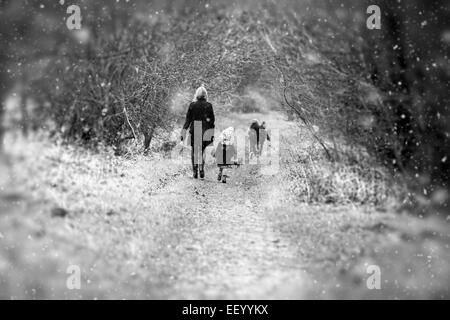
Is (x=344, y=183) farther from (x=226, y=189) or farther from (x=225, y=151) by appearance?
(x=225, y=151)

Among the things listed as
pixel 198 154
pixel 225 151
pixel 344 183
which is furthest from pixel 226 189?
pixel 344 183

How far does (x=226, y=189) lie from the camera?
9.98 m

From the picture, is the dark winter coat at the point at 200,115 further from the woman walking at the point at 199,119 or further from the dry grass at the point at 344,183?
the dry grass at the point at 344,183

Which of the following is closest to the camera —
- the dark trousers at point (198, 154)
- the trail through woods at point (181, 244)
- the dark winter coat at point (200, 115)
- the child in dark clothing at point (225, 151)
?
the trail through woods at point (181, 244)


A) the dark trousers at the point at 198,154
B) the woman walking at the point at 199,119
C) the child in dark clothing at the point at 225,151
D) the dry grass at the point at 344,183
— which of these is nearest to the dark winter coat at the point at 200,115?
the woman walking at the point at 199,119

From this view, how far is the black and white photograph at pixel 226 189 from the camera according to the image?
472cm

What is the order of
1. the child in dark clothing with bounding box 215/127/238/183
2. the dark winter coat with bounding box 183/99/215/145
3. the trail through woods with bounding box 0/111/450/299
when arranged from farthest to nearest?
the child in dark clothing with bounding box 215/127/238/183
the dark winter coat with bounding box 183/99/215/145
the trail through woods with bounding box 0/111/450/299

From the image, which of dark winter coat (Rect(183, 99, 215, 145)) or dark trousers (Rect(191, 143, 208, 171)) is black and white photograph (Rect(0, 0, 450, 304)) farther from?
dark trousers (Rect(191, 143, 208, 171))

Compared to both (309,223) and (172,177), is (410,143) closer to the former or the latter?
(309,223)

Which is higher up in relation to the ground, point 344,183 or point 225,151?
point 225,151

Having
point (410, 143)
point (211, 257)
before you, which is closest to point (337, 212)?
point (410, 143)

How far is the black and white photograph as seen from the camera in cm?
472

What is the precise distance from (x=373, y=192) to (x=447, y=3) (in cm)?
304

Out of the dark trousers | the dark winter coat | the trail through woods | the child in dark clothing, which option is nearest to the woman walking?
the dark winter coat
